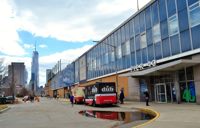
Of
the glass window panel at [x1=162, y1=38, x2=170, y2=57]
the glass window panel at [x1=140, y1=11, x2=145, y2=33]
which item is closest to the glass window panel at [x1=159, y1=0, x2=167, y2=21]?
the glass window panel at [x1=162, y1=38, x2=170, y2=57]

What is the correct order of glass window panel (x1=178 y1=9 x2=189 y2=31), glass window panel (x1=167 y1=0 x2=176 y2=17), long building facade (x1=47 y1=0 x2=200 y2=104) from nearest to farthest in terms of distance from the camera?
long building facade (x1=47 y1=0 x2=200 y2=104) < glass window panel (x1=178 y1=9 x2=189 y2=31) < glass window panel (x1=167 y1=0 x2=176 y2=17)

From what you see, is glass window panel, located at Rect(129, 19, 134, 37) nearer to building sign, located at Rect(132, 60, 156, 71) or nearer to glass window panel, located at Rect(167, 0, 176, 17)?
building sign, located at Rect(132, 60, 156, 71)

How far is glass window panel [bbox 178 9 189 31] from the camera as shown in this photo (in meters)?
26.6

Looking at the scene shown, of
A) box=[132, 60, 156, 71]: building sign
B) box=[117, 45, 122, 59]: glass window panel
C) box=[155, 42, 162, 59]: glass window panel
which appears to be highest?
box=[117, 45, 122, 59]: glass window panel

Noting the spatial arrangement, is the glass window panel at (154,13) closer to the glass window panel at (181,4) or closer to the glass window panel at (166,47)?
the glass window panel at (166,47)

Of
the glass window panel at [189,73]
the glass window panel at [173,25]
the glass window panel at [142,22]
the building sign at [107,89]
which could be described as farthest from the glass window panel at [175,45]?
the building sign at [107,89]

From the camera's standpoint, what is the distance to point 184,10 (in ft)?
88.4

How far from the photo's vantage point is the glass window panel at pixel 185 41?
86.2 feet

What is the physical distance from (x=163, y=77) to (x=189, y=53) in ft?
24.8

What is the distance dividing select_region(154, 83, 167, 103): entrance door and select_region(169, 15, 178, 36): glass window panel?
6.59m

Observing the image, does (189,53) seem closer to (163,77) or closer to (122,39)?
(163,77)

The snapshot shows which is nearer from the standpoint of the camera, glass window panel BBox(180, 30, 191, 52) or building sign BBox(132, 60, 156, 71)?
glass window panel BBox(180, 30, 191, 52)

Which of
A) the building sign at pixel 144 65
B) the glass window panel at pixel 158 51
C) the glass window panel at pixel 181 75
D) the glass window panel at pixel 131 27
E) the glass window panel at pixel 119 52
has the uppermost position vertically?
the glass window panel at pixel 131 27

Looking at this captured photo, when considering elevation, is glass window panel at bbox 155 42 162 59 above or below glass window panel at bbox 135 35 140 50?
below
